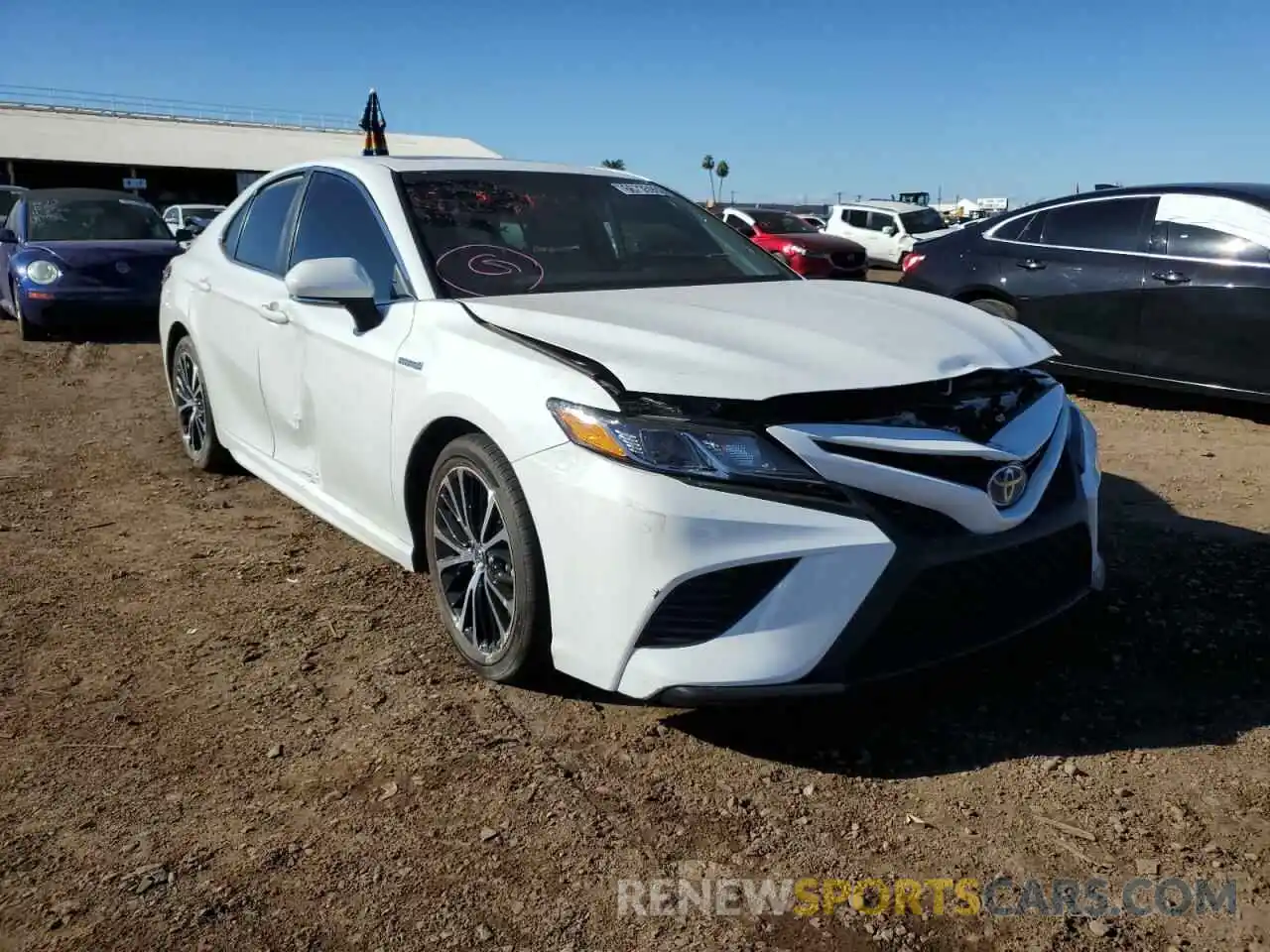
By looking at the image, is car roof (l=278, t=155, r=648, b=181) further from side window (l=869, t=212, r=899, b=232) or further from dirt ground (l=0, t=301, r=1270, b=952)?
side window (l=869, t=212, r=899, b=232)

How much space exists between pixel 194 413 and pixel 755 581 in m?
3.87

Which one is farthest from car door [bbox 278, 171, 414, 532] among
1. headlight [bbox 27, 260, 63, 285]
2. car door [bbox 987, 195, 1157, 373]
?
headlight [bbox 27, 260, 63, 285]

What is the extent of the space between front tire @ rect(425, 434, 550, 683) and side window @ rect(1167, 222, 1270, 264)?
17.7 ft

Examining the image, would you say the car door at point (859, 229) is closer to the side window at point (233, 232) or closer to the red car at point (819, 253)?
the red car at point (819, 253)

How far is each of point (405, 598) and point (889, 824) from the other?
1.99 m

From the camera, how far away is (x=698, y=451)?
251 cm

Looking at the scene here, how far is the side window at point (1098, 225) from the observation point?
6945mm

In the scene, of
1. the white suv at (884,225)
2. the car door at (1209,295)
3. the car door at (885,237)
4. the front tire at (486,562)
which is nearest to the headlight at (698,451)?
the front tire at (486,562)

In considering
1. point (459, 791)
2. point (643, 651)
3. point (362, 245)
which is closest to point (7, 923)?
point (459, 791)

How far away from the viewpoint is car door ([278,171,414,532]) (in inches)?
135

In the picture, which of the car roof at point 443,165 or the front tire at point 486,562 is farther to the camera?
the car roof at point 443,165

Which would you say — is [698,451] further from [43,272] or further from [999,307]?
[43,272]

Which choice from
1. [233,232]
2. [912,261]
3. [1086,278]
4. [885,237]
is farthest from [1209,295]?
[885,237]

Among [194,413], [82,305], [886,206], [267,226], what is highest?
[886,206]
